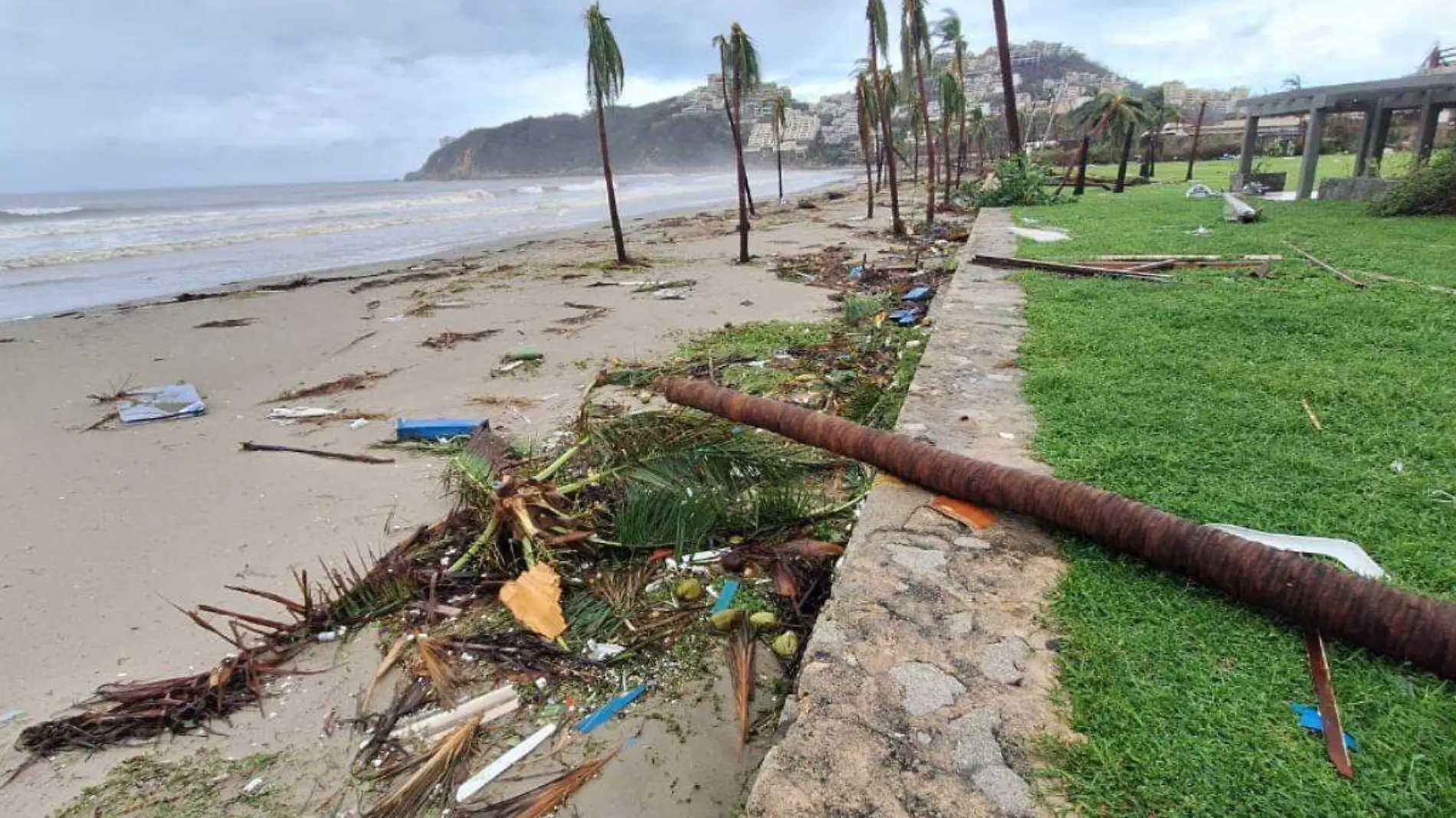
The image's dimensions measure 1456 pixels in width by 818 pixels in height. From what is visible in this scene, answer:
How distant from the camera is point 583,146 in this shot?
165m

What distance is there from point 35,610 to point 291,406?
350 centimetres

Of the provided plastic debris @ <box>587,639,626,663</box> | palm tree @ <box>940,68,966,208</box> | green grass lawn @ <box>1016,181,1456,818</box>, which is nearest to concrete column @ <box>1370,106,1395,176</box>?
green grass lawn @ <box>1016,181,1456,818</box>

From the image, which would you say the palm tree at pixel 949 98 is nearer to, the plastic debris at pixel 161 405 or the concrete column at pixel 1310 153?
the concrete column at pixel 1310 153

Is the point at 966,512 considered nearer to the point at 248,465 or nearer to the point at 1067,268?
the point at 248,465

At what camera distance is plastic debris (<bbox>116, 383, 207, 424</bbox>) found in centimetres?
654

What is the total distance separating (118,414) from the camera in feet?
22.0

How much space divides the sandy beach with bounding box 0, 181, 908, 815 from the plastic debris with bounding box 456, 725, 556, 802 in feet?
1.10

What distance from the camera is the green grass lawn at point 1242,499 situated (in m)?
1.60

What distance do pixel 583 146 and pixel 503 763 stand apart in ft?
Answer: 580

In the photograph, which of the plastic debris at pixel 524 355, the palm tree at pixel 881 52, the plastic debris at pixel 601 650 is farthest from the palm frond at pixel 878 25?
the plastic debris at pixel 601 650

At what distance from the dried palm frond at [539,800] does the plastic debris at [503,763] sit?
0.17 ft

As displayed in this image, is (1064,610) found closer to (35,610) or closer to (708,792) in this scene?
(708,792)

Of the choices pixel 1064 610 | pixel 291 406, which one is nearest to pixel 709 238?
pixel 291 406

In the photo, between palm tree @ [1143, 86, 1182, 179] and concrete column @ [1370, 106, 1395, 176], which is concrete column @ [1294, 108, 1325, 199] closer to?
concrete column @ [1370, 106, 1395, 176]
